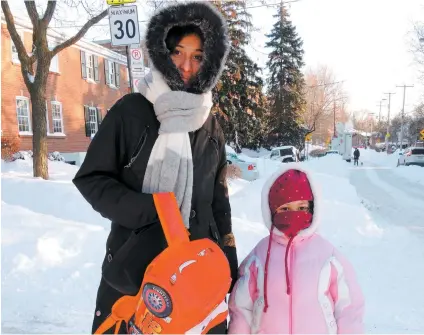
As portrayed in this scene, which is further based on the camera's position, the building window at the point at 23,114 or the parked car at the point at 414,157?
the parked car at the point at 414,157

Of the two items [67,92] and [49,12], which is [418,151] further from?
[49,12]

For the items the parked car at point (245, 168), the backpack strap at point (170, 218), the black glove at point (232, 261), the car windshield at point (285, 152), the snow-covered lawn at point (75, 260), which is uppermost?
the backpack strap at point (170, 218)

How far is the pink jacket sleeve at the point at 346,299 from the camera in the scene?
195cm

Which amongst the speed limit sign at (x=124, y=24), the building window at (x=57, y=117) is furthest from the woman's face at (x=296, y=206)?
the building window at (x=57, y=117)

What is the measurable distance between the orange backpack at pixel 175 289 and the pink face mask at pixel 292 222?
0.61 metres

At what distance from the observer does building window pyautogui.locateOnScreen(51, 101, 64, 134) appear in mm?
20453

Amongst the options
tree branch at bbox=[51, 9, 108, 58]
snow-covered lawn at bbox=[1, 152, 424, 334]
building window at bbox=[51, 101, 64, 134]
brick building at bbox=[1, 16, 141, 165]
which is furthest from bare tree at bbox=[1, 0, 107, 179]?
building window at bbox=[51, 101, 64, 134]

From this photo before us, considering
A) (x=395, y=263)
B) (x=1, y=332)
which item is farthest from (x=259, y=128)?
(x=1, y=332)

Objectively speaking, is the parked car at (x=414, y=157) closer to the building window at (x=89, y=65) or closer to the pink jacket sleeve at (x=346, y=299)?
the building window at (x=89, y=65)

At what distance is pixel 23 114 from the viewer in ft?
59.2

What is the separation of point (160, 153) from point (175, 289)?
24.5 inches

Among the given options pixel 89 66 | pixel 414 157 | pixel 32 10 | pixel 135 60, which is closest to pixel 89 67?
pixel 89 66

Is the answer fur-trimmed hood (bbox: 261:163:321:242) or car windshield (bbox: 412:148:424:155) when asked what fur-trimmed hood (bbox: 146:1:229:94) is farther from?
car windshield (bbox: 412:148:424:155)

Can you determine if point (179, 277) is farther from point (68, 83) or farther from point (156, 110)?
point (68, 83)
